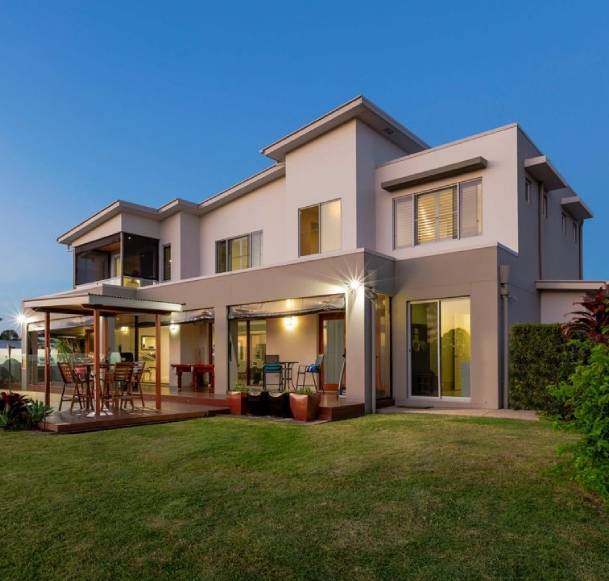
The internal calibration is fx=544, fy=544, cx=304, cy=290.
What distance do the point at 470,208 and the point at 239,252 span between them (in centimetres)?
793

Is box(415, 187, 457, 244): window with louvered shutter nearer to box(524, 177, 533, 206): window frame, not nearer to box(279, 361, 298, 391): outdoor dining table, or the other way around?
box(524, 177, 533, 206): window frame

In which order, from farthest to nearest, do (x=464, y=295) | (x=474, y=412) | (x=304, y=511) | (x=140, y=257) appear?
(x=140, y=257), (x=464, y=295), (x=474, y=412), (x=304, y=511)

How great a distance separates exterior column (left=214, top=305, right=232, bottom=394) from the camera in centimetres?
1398

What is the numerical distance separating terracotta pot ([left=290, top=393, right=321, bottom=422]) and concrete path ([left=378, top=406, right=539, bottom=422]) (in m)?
1.73

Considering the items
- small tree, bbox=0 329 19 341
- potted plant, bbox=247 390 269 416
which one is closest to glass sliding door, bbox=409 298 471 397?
potted plant, bbox=247 390 269 416

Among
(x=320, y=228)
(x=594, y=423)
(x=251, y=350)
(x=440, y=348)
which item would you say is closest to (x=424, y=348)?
(x=440, y=348)

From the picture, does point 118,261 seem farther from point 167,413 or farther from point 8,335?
point 8,335

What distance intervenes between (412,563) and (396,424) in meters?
5.56

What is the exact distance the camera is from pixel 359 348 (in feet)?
37.1

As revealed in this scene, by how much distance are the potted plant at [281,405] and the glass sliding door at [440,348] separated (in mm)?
3116

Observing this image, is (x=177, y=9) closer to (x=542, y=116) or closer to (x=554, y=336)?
(x=554, y=336)

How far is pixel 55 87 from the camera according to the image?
152ft

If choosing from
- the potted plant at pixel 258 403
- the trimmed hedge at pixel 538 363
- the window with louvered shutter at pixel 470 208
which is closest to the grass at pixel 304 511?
the trimmed hedge at pixel 538 363

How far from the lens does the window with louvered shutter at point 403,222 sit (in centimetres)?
1385
